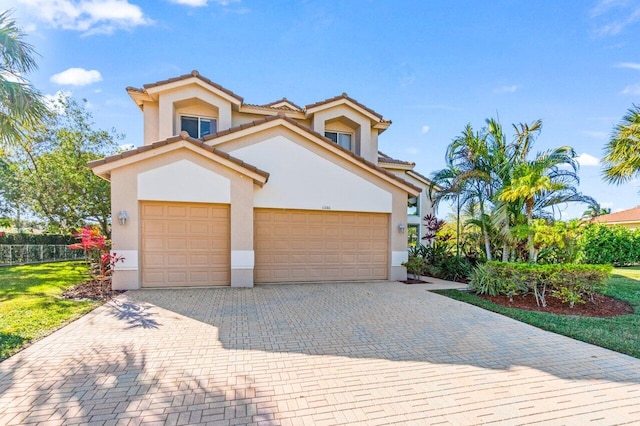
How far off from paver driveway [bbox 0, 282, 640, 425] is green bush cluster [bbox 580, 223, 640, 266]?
60.5 feet

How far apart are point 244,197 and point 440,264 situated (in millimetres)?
9318

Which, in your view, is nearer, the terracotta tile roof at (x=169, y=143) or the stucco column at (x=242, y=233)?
the terracotta tile roof at (x=169, y=143)

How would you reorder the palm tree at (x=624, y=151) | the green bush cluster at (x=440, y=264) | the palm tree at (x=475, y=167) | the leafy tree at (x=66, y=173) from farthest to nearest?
the leafy tree at (x=66, y=173) → the palm tree at (x=624, y=151) → the green bush cluster at (x=440, y=264) → the palm tree at (x=475, y=167)

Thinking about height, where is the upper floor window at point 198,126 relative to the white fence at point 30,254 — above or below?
above

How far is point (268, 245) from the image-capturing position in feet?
38.8

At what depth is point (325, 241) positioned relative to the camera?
40.9 feet

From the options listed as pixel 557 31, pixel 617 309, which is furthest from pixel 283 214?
pixel 557 31

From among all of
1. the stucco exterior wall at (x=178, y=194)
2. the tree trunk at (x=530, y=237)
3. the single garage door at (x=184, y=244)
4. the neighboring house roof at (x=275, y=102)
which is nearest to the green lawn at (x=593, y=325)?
the tree trunk at (x=530, y=237)

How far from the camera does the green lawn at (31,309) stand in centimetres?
579

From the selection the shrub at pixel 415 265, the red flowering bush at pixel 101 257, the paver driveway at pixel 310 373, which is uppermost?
the red flowering bush at pixel 101 257

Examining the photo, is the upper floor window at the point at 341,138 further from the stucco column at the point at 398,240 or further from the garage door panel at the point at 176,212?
the garage door panel at the point at 176,212

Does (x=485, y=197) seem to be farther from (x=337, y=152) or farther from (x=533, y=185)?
(x=337, y=152)

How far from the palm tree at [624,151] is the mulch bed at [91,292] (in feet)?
66.4

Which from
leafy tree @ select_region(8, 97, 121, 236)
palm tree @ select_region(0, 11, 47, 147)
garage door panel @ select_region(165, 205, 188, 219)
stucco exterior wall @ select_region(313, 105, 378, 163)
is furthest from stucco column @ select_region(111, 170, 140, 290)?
leafy tree @ select_region(8, 97, 121, 236)
